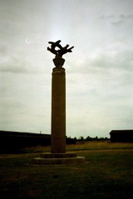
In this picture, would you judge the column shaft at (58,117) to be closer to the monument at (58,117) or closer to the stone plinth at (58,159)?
the monument at (58,117)

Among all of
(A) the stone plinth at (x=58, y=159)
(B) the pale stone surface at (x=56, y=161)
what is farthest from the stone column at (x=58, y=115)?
(B) the pale stone surface at (x=56, y=161)

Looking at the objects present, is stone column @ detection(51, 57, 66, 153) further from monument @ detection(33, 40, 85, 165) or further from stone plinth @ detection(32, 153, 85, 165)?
stone plinth @ detection(32, 153, 85, 165)

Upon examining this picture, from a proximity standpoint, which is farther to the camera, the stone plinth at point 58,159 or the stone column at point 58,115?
the stone column at point 58,115

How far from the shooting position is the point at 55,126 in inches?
535

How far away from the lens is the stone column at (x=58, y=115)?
13.6 m

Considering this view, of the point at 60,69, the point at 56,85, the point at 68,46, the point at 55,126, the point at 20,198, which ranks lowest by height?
the point at 20,198

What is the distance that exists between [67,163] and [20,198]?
282 inches

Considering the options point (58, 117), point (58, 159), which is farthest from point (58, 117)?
point (58, 159)

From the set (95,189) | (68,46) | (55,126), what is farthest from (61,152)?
(95,189)

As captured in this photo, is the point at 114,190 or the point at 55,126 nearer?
the point at 114,190

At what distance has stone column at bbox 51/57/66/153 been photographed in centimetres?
1357

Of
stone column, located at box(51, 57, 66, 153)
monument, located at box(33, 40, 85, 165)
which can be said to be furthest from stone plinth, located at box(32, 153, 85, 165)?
stone column, located at box(51, 57, 66, 153)

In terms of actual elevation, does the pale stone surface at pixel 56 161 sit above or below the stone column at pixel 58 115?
below

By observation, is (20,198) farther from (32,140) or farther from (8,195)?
(32,140)
